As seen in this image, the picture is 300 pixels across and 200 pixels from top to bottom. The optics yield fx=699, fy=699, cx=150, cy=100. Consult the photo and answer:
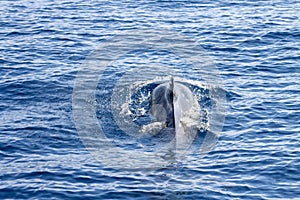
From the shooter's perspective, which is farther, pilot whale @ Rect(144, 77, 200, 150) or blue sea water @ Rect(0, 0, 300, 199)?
pilot whale @ Rect(144, 77, 200, 150)

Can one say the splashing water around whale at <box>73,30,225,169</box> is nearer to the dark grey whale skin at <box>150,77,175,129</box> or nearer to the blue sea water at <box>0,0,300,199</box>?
the dark grey whale skin at <box>150,77,175,129</box>

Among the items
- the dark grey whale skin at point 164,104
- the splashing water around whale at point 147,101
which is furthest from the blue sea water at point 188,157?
the dark grey whale skin at point 164,104

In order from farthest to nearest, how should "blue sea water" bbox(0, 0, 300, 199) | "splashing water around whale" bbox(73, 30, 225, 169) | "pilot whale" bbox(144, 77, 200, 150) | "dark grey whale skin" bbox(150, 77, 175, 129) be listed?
"dark grey whale skin" bbox(150, 77, 175, 129) → "pilot whale" bbox(144, 77, 200, 150) → "splashing water around whale" bbox(73, 30, 225, 169) → "blue sea water" bbox(0, 0, 300, 199)

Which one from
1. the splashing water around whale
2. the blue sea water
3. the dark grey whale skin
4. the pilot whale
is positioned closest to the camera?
the blue sea water

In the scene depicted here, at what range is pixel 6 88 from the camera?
33.5 metres

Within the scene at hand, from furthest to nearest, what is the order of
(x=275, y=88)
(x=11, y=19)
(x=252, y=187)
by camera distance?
(x=11, y=19), (x=275, y=88), (x=252, y=187)

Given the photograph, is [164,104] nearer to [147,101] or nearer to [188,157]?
[147,101]

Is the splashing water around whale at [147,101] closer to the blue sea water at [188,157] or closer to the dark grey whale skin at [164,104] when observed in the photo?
the dark grey whale skin at [164,104]

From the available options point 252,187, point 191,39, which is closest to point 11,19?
point 191,39

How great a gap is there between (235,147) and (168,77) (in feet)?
29.2

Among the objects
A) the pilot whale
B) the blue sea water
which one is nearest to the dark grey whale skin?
the pilot whale

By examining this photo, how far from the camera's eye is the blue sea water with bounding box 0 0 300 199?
79.5 feet

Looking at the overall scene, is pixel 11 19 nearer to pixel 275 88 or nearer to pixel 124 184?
pixel 275 88

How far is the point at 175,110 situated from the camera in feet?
95.9
